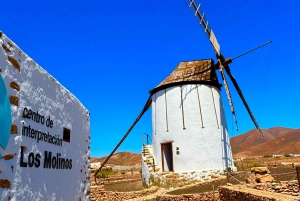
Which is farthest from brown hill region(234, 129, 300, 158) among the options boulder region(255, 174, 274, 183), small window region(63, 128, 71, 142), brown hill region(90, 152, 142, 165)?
small window region(63, 128, 71, 142)

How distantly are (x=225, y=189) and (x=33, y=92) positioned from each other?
9.02m

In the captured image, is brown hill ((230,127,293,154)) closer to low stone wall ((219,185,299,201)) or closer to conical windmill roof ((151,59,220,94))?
conical windmill roof ((151,59,220,94))

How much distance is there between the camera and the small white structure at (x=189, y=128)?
17672 millimetres

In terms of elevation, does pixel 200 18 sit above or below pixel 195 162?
above

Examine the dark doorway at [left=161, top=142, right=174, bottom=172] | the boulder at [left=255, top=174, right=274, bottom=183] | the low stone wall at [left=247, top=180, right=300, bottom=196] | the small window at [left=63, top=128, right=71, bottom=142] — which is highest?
the small window at [left=63, top=128, right=71, bottom=142]

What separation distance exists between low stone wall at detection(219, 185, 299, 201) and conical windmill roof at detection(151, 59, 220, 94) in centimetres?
900

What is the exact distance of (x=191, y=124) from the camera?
18.1m

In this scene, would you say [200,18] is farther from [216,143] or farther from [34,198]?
[34,198]

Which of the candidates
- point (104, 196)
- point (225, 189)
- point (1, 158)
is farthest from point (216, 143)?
point (1, 158)

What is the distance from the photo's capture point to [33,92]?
14.7 feet

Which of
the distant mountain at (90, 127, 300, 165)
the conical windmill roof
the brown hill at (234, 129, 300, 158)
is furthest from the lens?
the distant mountain at (90, 127, 300, 165)

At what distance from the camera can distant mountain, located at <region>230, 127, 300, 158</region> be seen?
5875 centimetres

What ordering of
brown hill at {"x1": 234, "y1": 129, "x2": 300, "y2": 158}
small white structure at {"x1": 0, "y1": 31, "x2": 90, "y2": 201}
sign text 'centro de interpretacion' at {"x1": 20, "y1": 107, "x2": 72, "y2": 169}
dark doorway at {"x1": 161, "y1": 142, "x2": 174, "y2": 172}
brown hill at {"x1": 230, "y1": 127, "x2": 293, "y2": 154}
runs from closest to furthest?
small white structure at {"x1": 0, "y1": 31, "x2": 90, "y2": 201} → sign text 'centro de interpretacion' at {"x1": 20, "y1": 107, "x2": 72, "y2": 169} → dark doorway at {"x1": 161, "y1": 142, "x2": 174, "y2": 172} → brown hill at {"x1": 234, "y1": 129, "x2": 300, "y2": 158} → brown hill at {"x1": 230, "y1": 127, "x2": 293, "y2": 154}

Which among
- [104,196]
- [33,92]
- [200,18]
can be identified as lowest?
[104,196]
